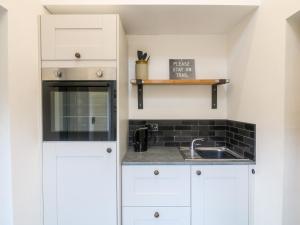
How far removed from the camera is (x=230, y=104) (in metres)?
2.26

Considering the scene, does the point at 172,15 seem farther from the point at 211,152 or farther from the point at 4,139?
the point at 4,139

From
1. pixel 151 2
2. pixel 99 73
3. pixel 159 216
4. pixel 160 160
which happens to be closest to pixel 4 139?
pixel 99 73

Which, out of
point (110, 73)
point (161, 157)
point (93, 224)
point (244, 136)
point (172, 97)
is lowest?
point (93, 224)

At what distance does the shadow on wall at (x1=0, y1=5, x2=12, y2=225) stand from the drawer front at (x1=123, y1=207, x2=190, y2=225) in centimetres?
86

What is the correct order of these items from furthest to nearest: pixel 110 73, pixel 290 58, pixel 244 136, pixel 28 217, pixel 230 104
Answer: pixel 230 104, pixel 244 136, pixel 110 73, pixel 28 217, pixel 290 58

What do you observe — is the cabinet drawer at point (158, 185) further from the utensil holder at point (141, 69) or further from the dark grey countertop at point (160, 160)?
the utensil holder at point (141, 69)

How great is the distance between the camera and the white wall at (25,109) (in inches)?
53.2

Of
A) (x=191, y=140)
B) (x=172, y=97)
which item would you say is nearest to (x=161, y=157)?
(x=191, y=140)

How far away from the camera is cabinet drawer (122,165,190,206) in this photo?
1.79 meters

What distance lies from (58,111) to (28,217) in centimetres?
Answer: 77

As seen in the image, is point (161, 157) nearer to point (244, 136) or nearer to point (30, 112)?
point (244, 136)

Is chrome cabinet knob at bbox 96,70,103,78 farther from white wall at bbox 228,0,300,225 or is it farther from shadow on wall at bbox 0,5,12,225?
white wall at bbox 228,0,300,225

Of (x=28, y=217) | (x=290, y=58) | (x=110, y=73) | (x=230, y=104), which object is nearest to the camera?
(x=290, y=58)

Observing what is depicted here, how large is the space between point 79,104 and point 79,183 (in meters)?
0.61
